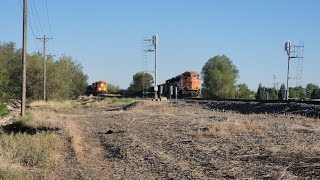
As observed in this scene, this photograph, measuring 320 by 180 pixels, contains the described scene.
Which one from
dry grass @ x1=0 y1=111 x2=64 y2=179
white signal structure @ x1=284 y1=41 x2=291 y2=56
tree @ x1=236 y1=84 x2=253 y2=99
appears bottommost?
dry grass @ x1=0 y1=111 x2=64 y2=179

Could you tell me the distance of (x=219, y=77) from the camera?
94.6 meters

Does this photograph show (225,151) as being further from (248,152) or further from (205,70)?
(205,70)

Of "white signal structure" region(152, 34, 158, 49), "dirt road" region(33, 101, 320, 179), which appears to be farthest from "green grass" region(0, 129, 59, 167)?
"white signal structure" region(152, 34, 158, 49)

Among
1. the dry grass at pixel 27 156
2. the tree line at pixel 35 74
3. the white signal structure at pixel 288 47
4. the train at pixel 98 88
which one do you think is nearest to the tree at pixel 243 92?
the train at pixel 98 88

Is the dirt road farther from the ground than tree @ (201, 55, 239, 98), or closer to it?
closer to it

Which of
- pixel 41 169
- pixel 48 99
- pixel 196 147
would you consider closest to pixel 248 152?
pixel 196 147

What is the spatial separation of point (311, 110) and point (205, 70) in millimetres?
74836

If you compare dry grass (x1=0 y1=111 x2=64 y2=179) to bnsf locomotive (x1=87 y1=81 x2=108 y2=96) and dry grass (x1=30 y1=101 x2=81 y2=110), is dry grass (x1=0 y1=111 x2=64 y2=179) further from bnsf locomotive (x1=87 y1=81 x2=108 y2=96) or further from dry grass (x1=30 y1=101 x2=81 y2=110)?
bnsf locomotive (x1=87 y1=81 x2=108 y2=96)

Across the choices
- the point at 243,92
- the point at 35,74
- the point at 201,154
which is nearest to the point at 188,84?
the point at 35,74

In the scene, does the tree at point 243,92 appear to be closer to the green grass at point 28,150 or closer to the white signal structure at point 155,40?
the white signal structure at point 155,40

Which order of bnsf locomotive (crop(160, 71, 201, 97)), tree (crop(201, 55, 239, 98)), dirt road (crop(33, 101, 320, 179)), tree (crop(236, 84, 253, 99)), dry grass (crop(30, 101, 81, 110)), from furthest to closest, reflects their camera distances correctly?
1. tree (crop(236, 84, 253, 99))
2. tree (crop(201, 55, 239, 98))
3. bnsf locomotive (crop(160, 71, 201, 97))
4. dry grass (crop(30, 101, 81, 110))
5. dirt road (crop(33, 101, 320, 179))

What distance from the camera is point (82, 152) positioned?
15750mm

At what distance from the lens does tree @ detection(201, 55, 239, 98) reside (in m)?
94.6

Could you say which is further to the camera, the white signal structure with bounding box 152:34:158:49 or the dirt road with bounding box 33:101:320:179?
the white signal structure with bounding box 152:34:158:49
